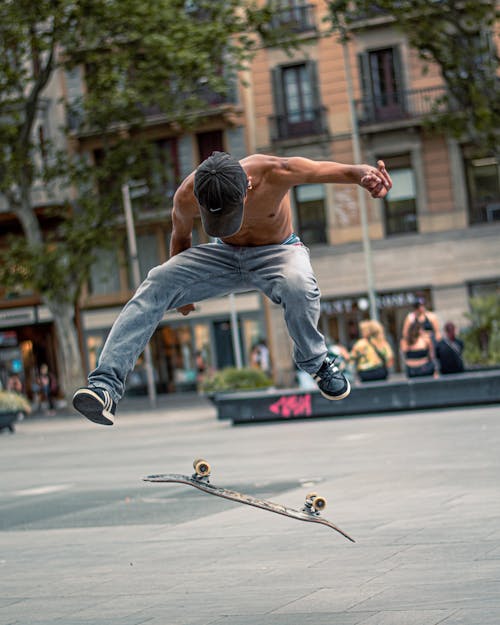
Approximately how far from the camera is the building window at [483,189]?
39469mm

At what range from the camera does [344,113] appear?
41.4m

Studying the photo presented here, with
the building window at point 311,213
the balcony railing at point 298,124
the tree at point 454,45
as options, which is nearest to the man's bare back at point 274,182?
the tree at point 454,45

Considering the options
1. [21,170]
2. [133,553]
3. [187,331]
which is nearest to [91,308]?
[187,331]

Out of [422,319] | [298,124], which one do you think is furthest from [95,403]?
[298,124]

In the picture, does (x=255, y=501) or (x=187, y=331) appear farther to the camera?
(x=187, y=331)

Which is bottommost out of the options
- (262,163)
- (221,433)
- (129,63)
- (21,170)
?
(221,433)

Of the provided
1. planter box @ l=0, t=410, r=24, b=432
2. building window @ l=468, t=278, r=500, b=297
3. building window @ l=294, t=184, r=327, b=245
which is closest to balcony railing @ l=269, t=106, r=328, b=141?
building window @ l=294, t=184, r=327, b=245

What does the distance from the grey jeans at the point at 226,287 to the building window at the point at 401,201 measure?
34354 mm

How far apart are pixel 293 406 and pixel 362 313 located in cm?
1959

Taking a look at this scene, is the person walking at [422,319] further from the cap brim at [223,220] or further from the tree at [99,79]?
the cap brim at [223,220]

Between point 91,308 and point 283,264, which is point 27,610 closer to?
point 283,264

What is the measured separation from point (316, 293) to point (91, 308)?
39.0 metres

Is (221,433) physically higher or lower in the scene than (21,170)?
lower

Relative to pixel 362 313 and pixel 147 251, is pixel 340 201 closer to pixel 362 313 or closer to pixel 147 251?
pixel 362 313
